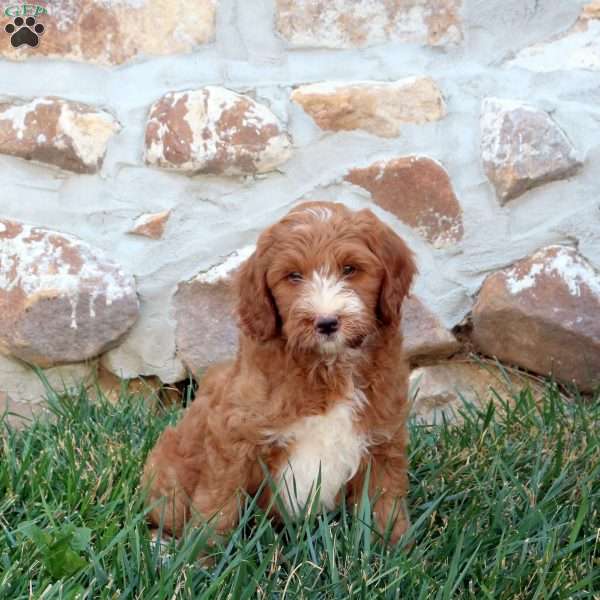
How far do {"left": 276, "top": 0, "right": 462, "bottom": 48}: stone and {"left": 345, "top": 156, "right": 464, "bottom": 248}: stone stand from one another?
54 cm

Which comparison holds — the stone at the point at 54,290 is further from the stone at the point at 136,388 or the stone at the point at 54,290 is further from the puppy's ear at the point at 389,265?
the puppy's ear at the point at 389,265

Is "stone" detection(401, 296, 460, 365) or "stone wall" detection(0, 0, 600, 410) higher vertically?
"stone wall" detection(0, 0, 600, 410)

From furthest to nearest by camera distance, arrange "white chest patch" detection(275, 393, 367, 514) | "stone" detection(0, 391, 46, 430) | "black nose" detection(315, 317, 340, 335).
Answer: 1. "stone" detection(0, 391, 46, 430)
2. "white chest patch" detection(275, 393, 367, 514)
3. "black nose" detection(315, 317, 340, 335)

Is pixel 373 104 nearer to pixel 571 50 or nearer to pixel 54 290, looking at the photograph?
pixel 571 50

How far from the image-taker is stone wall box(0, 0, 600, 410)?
389cm

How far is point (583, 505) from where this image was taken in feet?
9.21

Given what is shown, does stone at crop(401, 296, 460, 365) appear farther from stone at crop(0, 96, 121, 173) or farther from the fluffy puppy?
stone at crop(0, 96, 121, 173)

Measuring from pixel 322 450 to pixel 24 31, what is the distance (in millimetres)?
2380

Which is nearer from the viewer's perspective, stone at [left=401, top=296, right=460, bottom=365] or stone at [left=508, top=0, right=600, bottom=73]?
stone at [left=508, top=0, right=600, bottom=73]

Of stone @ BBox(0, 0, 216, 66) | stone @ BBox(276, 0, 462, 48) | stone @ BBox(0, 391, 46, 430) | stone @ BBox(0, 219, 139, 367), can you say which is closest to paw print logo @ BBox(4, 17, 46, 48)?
stone @ BBox(0, 0, 216, 66)

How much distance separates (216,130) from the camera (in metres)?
3.95

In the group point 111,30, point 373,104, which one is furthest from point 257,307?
point 111,30

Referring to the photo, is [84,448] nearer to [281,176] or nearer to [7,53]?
[281,176]

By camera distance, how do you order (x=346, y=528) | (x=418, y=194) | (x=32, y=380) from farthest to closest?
(x=32, y=380) < (x=418, y=194) < (x=346, y=528)
